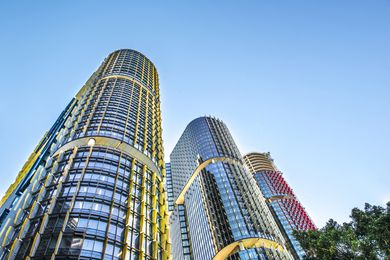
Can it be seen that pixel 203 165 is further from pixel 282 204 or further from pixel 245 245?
pixel 282 204

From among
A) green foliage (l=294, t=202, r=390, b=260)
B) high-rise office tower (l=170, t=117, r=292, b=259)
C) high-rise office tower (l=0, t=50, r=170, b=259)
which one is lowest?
green foliage (l=294, t=202, r=390, b=260)

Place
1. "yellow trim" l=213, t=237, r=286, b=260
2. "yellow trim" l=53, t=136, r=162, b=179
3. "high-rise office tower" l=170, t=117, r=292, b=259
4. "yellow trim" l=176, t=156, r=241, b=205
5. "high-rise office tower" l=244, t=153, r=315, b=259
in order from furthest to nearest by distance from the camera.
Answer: "high-rise office tower" l=244, t=153, r=315, b=259, "yellow trim" l=176, t=156, r=241, b=205, "high-rise office tower" l=170, t=117, r=292, b=259, "yellow trim" l=213, t=237, r=286, b=260, "yellow trim" l=53, t=136, r=162, b=179

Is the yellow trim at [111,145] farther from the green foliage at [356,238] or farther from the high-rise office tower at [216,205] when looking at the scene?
the high-rise office tower at [216,205]

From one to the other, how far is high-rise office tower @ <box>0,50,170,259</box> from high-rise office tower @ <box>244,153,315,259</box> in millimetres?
97291

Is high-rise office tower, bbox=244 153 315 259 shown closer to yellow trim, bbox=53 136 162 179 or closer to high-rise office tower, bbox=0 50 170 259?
high-rise office tower, bbox=0 50 170 259

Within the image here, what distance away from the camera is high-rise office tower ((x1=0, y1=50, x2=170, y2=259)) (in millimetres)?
29203

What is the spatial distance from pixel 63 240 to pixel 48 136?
49.4 ft

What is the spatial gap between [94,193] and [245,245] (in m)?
61.9

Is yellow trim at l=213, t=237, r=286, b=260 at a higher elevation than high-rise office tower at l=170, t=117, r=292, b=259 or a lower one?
lower

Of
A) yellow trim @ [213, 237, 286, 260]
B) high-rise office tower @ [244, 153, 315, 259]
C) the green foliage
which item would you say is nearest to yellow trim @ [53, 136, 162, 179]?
the green foliage

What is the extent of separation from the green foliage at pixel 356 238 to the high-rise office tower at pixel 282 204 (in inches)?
3835

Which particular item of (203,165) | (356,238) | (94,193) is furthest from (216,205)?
(356,238)

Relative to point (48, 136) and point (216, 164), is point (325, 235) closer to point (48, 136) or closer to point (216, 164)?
point (48, 136)

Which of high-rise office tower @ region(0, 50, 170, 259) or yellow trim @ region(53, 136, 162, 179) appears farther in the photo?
yellow trim @ region(53, 136, 162, 179)
